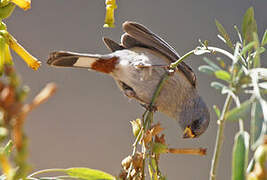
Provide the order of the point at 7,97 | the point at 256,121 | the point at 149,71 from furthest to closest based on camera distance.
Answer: the point at 149,71
the point at 256,121
the point at 7,97

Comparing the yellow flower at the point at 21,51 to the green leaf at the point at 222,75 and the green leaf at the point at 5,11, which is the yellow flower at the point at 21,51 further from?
the green leaf at the point at 222,75

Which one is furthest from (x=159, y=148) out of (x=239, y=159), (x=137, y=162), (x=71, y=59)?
(x=71, y=59)

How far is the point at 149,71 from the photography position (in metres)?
0.68

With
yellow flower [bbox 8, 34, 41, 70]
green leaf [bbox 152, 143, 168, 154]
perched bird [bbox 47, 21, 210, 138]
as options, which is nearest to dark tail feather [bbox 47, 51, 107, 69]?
perched bird [bbox 47, 21, 210, 138]

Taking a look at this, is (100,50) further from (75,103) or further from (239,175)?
(239,175)

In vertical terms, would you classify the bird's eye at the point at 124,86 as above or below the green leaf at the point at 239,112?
above

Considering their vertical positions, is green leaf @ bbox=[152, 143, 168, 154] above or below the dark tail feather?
below

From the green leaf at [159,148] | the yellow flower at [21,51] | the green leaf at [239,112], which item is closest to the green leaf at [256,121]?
the green leaf at [239,112]

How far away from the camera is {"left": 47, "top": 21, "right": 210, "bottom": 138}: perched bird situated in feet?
2.23

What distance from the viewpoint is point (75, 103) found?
1.71m

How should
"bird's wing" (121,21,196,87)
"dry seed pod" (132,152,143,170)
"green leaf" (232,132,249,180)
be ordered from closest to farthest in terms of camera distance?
1. "green leaf" (232,132,249,180)
2. "dry seed pod" (132,152,143,170)
3. "bird's wing" (121,21,196,87)

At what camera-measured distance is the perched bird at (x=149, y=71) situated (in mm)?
679

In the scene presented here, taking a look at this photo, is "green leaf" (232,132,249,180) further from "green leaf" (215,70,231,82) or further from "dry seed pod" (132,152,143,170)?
"dry seed pod" (132,152,143,170)

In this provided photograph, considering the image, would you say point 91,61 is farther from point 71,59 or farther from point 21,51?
point 21,51
